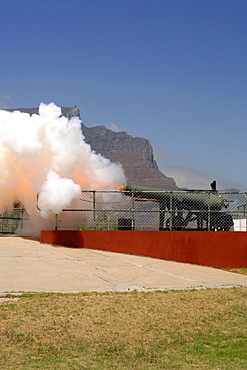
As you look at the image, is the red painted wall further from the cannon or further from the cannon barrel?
the cannon barrel

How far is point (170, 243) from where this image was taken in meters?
16.2

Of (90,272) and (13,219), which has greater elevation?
(13,219)

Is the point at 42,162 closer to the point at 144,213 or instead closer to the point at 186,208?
the point at 144,213

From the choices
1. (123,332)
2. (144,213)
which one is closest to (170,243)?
(144,213)

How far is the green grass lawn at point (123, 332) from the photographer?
6438 millimetres

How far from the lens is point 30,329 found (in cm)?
742

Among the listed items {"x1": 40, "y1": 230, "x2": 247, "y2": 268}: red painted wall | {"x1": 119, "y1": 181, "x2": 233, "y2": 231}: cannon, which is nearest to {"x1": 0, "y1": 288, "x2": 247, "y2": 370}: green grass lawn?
{"x1": 40, "y1": 230, "x2": 247, "y2": 268}: red painted wall

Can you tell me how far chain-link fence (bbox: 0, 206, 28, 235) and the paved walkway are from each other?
381cm

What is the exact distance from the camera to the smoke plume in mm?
18422

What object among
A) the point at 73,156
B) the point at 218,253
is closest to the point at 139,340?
the point at 218,253

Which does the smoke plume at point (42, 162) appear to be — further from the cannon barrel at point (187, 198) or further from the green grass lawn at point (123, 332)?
the green grass lawn at point (123, 332)

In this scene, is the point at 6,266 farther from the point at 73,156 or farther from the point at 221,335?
the point at 73,156

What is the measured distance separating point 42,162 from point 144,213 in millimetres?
4558

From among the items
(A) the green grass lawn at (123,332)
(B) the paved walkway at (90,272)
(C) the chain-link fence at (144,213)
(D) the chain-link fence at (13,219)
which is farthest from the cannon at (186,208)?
(A) the green grass lawn at (123,332)
